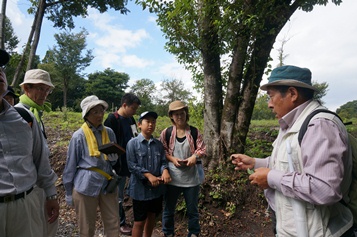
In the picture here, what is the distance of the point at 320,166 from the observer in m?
1.44

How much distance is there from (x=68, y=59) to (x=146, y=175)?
36.7 metres

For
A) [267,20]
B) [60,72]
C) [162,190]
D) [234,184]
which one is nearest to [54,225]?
[162,190]

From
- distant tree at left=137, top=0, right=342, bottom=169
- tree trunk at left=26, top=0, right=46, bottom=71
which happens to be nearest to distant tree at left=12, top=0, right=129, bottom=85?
tree trunk at left=26, top=0, right=46, bottom=71

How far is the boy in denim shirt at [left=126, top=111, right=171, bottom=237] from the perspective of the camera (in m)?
3.12

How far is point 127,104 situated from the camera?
13.3ft

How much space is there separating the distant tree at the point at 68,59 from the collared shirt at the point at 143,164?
33.7 m

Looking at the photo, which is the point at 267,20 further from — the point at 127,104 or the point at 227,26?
the point at 127,104

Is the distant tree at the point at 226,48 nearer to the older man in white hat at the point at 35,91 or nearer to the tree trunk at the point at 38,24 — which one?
the older man in white hat at the point at 35,91

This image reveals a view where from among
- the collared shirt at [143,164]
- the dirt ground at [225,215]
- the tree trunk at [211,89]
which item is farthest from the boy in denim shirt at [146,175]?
the tree trunk at [211,89]

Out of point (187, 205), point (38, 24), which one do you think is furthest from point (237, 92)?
point (38, 24)

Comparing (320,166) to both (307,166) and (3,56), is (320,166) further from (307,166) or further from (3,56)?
(3,56)

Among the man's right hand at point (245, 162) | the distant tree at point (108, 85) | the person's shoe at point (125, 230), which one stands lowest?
the person's shoe at point (125, 230)

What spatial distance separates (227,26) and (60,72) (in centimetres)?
3495

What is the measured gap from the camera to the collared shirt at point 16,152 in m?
1.77
